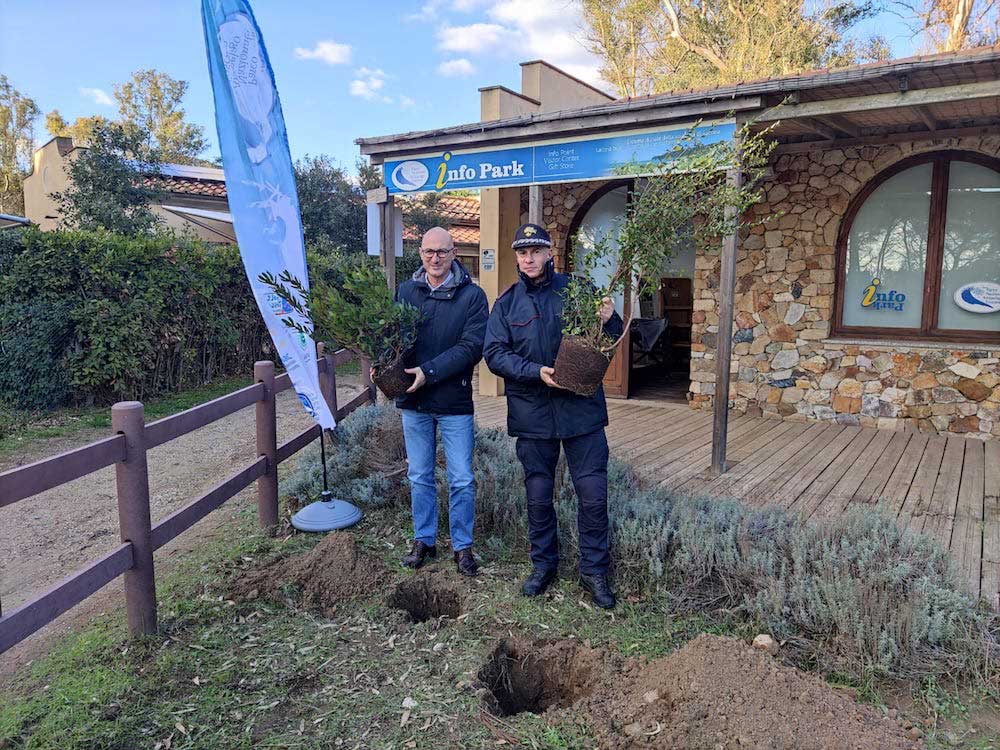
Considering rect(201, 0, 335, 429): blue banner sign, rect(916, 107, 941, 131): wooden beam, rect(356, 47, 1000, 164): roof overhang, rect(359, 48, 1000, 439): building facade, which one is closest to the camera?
rect(201, 0, 335, 429): blue banner sign

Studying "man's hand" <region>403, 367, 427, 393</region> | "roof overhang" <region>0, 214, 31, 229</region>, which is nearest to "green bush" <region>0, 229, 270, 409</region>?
"roof overhang" <region>0, 214, 31, 229</region>

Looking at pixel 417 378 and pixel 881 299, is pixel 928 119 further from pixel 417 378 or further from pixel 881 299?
pixel 417 378

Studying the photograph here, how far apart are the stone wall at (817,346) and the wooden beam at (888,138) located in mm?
111

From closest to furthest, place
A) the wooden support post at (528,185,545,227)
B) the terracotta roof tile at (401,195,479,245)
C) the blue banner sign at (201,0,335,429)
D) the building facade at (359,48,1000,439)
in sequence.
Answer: the blue banner sign at (201,0,335,429)
the building facade at (359,48,1000,439)
the wooden support post at (528,185,545,227)
the terracotta roof tile at (401,195,479,245)

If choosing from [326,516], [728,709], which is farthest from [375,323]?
[728,709]

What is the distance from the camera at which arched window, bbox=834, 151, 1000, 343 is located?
6.32m

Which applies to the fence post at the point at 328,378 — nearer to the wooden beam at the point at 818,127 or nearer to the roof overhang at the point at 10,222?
the wooden beam at the point at 818,127

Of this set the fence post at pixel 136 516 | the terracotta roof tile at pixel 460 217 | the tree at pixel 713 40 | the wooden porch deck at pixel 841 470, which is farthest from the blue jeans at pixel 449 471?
the tree at pixel 713 40

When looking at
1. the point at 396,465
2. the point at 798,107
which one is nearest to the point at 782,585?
the point at 396,465

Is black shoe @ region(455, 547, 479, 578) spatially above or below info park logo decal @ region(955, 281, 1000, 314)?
below

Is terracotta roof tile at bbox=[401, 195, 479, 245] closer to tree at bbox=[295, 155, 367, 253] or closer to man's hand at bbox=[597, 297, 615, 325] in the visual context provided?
tree at bbox=[295, 155, 367, 253]

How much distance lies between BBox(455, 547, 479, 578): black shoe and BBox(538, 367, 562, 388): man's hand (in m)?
1.09

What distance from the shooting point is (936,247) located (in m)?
6.50

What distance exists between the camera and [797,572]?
3070mm
